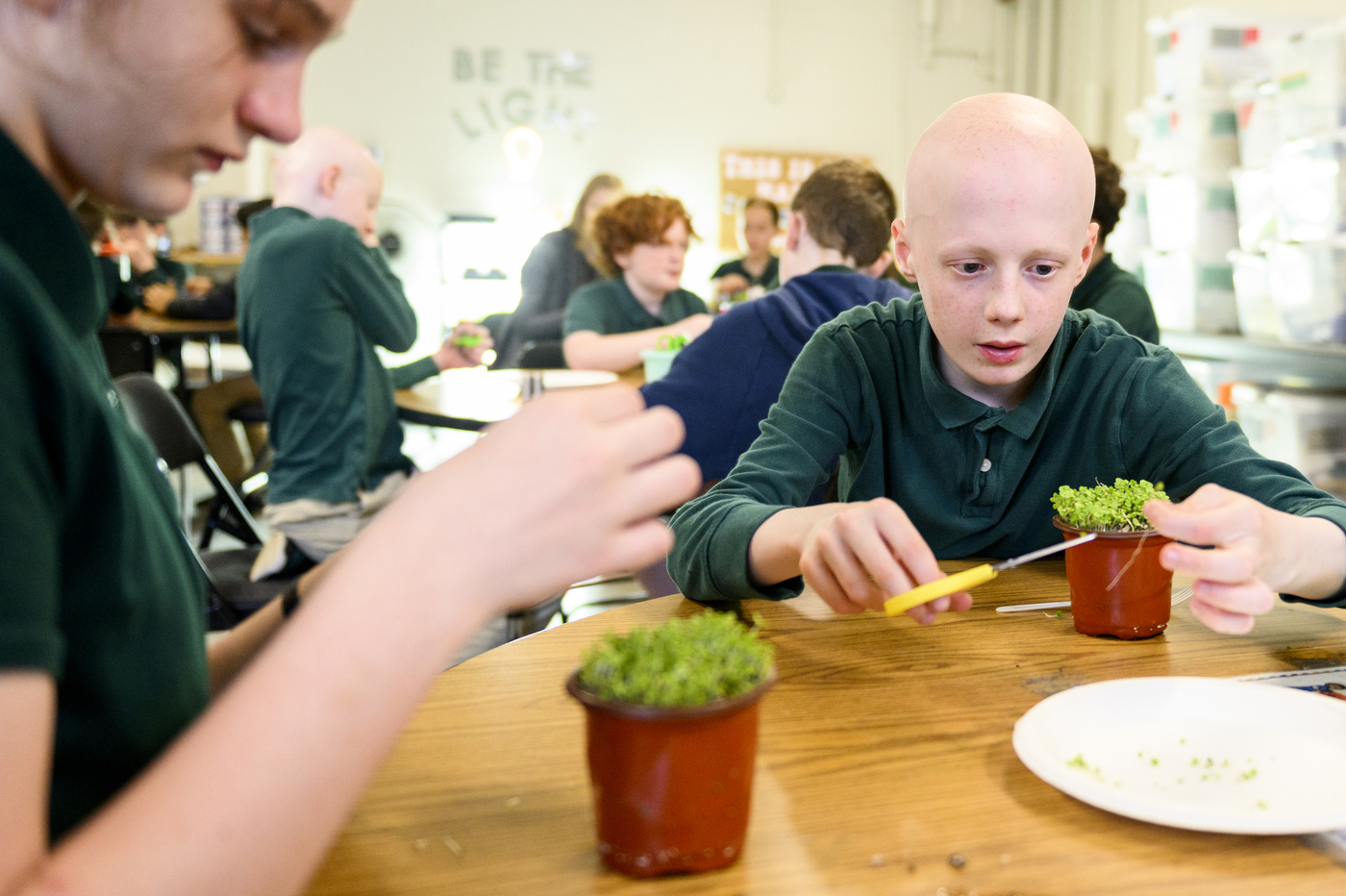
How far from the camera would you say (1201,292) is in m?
4.03

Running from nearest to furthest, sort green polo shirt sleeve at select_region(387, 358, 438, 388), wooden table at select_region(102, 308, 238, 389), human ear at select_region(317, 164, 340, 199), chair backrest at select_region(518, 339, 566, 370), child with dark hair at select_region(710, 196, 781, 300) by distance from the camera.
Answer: human ear at select_region(317, 164, 340, 199)
green polo shirt sleeve at select_region(387, 358, 438, 388)
chair backrest at select_region(518, 339, 566, 370)
wooden table at select_region(102, 308, 238, 389)
child with dark hair at select_region(710, 196, 781, 300)

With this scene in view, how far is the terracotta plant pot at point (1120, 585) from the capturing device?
3.11ft

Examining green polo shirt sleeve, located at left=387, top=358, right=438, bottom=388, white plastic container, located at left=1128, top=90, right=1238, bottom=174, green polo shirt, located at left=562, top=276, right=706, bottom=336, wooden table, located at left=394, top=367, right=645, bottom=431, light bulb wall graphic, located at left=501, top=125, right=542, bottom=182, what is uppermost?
light bulb wall graphic, located at left=501, top=125, right=542, bottom=182

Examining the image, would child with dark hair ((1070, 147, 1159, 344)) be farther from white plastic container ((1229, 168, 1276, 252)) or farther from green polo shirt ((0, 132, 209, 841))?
green polo shirt ((0, 132, 209, 841))

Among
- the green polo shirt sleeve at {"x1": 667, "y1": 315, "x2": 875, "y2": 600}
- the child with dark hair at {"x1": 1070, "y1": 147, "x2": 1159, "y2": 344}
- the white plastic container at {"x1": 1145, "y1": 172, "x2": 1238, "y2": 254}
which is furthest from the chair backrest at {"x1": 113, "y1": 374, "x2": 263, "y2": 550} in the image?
the white plastic container at {"x1": 1145, "y1": 172, "x2": 1238, "y2": 254}

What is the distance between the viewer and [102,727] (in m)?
0.51

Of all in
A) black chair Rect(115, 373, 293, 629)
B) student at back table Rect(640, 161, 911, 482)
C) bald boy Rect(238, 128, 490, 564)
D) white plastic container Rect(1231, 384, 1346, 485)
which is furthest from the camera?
white plastic container Rect(1231, 384, 1346, 485)

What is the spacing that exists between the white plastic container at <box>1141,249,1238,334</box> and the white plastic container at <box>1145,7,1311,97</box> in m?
0.64

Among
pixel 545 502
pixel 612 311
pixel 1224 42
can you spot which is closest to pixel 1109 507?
pixel 545 502

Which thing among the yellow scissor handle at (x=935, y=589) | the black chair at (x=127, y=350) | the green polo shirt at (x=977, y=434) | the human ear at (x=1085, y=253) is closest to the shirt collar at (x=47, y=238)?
the yellow scissor handle at (x=935, y=589)

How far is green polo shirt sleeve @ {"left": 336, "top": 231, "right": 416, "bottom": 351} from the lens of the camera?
2.59 m

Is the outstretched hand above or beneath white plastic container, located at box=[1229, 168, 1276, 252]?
beneath

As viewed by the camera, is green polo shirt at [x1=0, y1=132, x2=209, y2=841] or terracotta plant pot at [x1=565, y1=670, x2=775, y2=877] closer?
green polo shirt at [x1=0, y1=132, x2=209, y2=841]

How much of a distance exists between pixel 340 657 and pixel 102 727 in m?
0.15
